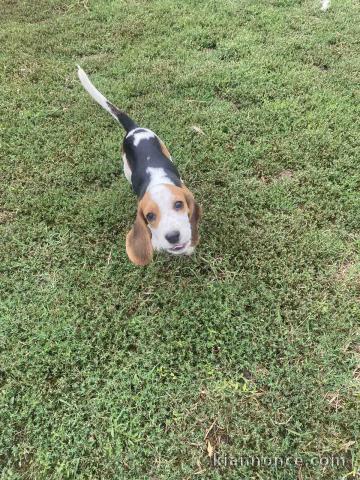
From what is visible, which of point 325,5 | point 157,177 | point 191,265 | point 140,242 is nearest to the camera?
point 140,242

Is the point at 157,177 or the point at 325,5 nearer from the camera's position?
the point at 157,177

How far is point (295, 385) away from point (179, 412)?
83 cm

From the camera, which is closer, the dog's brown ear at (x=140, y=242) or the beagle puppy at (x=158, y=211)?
the beagle puppy at (x=158, y=211)

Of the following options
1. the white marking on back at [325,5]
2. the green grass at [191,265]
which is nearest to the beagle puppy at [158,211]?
the green grass at [191,265]

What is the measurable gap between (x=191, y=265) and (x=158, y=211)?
2.49ft

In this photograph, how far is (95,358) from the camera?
3191mm

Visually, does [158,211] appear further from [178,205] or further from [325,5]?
[325,5]

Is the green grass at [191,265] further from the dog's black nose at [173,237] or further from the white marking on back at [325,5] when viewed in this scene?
the dog's black nose at [173,237]

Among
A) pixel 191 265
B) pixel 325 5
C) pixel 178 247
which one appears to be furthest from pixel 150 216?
pixel 325 5

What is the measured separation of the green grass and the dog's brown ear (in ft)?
1.29

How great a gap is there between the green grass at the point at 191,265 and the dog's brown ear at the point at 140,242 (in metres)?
0.39

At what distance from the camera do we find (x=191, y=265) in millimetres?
3656

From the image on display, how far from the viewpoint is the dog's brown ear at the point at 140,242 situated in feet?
10.5

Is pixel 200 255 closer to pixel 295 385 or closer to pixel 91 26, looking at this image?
pixel 295 385
